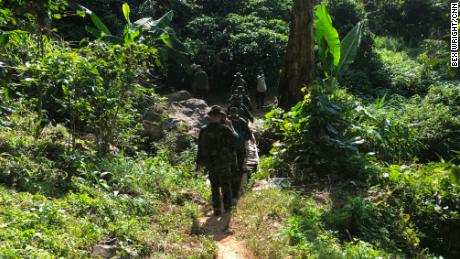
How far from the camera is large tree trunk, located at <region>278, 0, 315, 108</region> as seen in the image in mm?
11945

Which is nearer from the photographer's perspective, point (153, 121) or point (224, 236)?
point (224, 236)

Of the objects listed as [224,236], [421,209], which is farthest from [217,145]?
[421,209]

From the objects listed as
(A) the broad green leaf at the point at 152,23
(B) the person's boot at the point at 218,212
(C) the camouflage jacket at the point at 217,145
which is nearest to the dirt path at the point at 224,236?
(B) the person's boot at the point at 218,212

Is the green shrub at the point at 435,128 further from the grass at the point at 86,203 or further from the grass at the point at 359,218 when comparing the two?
the grass at the point at 86,203

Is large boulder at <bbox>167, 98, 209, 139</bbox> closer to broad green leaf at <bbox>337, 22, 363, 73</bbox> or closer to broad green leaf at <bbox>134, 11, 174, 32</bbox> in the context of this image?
broad green leaf at <bbox>134, 11, 174, 32</bbox>

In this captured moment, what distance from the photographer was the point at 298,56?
12164 millimetres

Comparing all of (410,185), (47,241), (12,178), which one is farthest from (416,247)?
(12,178)

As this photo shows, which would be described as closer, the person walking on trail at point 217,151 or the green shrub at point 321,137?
the person walking on trail at point 217,151

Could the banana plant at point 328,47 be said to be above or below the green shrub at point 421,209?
above

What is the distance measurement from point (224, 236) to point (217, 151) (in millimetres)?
1317

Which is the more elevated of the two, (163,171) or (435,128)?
(163,171)

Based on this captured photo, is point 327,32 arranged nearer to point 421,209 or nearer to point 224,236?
point 421,209

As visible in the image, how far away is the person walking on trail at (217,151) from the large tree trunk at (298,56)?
5066 millimetres

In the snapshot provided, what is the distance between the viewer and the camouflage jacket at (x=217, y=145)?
7477 mm
